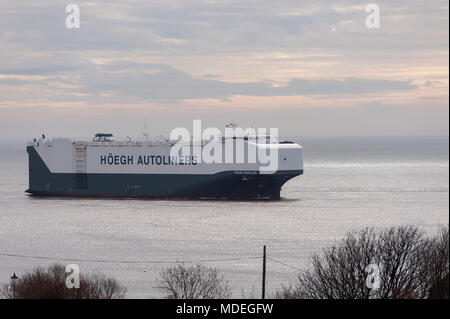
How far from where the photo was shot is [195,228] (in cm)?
4628

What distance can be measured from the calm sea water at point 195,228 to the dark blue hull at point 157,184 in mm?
1116

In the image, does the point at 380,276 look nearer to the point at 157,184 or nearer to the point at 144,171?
the point at 157,184

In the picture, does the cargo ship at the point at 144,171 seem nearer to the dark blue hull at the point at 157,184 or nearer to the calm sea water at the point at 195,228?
the dark blue hull at the point at 157,184

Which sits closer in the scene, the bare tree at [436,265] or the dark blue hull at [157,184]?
the bare tree at [436,265]

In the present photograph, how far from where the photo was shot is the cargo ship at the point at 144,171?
194 feet

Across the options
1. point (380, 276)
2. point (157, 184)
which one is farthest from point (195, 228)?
point (380, 276)

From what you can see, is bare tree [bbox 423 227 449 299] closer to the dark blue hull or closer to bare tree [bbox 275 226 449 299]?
bare tree [bbox 275 226 449 299]

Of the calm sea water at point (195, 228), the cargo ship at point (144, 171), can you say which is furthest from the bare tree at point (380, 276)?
the cargo ship at point (144, 171)

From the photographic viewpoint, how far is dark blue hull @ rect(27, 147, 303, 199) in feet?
195

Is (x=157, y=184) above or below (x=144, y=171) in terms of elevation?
below

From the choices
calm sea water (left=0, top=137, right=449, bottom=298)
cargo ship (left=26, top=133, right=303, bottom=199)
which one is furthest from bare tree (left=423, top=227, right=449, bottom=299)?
cargo ship (left=26, top=133, right=303, bottom=199)

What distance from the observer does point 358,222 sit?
4869 centimetres

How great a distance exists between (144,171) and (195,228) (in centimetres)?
1666
